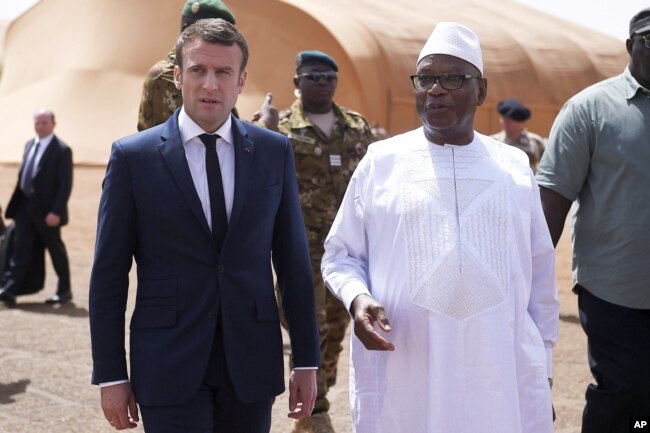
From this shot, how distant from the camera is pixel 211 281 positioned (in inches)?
122

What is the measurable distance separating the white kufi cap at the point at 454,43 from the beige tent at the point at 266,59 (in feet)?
69.1

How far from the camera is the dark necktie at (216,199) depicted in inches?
123

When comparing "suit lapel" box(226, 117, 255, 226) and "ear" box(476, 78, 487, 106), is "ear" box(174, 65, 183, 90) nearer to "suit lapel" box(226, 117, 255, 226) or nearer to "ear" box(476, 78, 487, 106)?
"suit lapel" box(226, 117, 255, 226)

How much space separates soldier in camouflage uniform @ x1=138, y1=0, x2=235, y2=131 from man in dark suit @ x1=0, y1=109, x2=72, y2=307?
649 cm

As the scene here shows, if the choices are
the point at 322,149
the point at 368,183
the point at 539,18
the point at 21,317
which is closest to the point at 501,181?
the point at 368,183

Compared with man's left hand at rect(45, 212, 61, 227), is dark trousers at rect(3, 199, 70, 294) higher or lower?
lower

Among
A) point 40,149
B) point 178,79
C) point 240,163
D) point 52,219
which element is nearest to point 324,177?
point 178,79

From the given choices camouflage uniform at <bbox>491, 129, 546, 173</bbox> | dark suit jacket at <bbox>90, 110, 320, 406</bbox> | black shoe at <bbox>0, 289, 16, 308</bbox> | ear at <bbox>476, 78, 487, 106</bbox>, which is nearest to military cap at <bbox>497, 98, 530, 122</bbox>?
camouflage uniform at <bbox>491, 129, 546, 173</bbox>

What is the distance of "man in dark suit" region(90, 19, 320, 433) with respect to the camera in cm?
306

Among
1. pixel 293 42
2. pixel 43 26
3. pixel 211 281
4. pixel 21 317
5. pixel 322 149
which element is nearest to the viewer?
pixel 211 281

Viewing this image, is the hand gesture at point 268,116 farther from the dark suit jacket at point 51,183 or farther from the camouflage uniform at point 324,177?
the dark suit jacket at point 51,183

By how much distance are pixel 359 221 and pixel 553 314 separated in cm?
68

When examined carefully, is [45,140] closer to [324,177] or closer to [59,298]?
[59,298]

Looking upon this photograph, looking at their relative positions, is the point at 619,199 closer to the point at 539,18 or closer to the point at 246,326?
the point at 246,326
